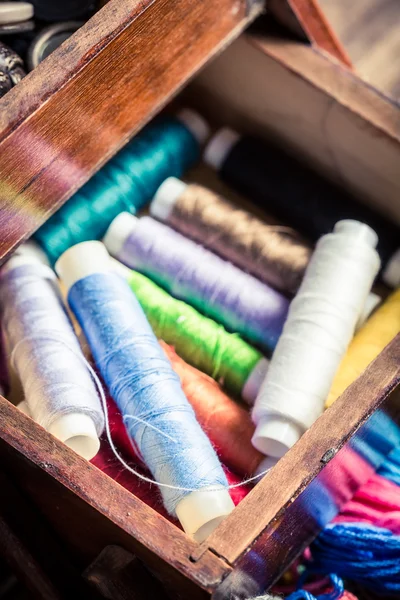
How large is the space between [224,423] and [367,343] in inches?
8.7

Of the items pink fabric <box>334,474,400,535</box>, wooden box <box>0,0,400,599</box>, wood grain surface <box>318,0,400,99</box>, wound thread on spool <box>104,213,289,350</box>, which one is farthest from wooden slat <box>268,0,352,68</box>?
pink fabric <box>334,474,400,535</box>

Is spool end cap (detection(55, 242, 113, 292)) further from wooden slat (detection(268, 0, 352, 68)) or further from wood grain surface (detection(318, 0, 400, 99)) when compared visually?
wood grain surface (detection(318, 0, 400, 99))

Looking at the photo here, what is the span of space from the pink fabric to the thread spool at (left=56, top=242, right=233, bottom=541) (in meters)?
0.24

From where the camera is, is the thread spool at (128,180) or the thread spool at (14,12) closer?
the thread spool at (14,12)

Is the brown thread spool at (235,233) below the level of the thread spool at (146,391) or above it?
above

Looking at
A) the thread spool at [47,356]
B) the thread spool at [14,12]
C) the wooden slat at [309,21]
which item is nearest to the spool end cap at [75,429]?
the thread spool at [47,356]

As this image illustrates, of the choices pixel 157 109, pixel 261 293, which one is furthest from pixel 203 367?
pixel 157 109

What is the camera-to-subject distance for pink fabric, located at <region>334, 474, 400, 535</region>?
108 centimetres

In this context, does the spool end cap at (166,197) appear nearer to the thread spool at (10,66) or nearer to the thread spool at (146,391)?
the thread spool at (146,391)

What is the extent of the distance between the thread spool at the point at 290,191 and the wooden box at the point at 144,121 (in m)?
0.04

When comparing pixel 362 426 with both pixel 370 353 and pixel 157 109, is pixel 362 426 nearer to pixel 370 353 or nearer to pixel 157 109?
pixel 370 353

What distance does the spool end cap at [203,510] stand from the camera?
0.91 metres

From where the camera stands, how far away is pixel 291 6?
116 cm

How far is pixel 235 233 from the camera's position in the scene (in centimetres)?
121
